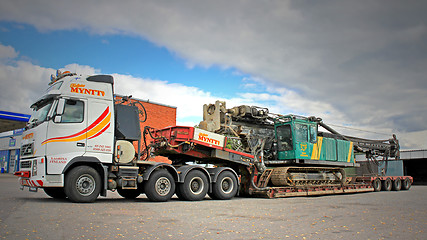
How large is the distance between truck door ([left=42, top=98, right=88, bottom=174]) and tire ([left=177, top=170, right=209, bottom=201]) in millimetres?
3834

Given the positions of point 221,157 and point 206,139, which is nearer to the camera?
point 206,139

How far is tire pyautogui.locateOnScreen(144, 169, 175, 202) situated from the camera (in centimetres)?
1180

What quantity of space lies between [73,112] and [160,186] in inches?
150

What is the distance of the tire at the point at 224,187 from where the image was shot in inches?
535

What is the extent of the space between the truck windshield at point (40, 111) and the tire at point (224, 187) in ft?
21.6

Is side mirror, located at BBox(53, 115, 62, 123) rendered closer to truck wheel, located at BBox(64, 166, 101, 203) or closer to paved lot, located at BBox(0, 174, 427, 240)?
truck wheel, located at BBox(64, 166, 101, 203)

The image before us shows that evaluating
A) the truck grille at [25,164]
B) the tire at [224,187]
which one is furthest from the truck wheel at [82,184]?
the tire at [224,187]

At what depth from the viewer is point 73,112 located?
10750 mm

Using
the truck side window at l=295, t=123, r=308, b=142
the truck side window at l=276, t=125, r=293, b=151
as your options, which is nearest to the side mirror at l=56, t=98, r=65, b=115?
the truck side window at l=276, t=125, r=293, b=151

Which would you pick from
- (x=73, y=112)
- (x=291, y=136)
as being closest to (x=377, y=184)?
(x=291, y=136)

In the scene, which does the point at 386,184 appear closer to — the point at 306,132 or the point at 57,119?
the point at 306,132

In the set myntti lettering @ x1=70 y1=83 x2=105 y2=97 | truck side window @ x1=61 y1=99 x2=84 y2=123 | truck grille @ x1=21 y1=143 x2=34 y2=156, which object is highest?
myntti lettering @ x1=70 y1=83 x2=105 y2=97

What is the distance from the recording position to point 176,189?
42.5ft

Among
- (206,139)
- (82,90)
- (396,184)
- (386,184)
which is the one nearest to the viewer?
(82,90)
